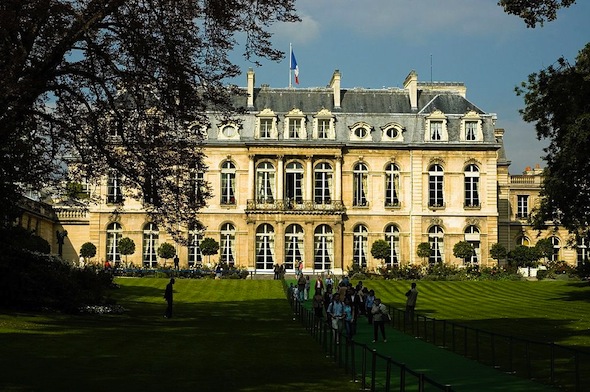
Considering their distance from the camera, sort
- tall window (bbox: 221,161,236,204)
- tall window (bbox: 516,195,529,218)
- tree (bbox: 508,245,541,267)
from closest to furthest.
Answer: tree (bbox: 508,245,541,267), tall window (bbox: 221,161,236,204), tall window (bbox: 516,195,529,218)

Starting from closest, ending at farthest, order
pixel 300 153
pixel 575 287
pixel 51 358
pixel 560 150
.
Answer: pixel 51 358 < pixel 560 150 < pixel 575 287 < pixel 300 153

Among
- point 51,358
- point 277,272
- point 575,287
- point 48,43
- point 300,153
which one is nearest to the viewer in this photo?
point 51,358

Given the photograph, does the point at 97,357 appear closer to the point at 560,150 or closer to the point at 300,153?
the point at 560,150

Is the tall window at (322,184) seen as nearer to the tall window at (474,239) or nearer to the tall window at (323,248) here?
the tall window at (323,248)

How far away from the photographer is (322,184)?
242 feet

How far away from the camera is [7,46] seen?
2689 centimetres

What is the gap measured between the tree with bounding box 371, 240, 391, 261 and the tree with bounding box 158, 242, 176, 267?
14.5 m

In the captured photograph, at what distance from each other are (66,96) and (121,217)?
43326 millimetres

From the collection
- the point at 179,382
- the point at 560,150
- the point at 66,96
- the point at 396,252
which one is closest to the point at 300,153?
the point at 396,252

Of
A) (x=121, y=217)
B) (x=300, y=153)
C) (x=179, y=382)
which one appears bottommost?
(x=179, y=382)

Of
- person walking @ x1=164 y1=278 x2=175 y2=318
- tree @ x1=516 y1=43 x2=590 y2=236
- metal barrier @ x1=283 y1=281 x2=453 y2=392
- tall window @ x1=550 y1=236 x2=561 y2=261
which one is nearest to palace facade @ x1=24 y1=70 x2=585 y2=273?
tall window @ x1=550 y1=236 x2=561 y2=261

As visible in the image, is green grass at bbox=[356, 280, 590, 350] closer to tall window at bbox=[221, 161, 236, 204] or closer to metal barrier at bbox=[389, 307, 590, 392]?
metal barrier at bbox=[389, 307, 590, 392]

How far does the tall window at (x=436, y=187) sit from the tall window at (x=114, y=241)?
77.0ft

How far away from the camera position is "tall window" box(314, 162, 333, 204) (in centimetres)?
7375
